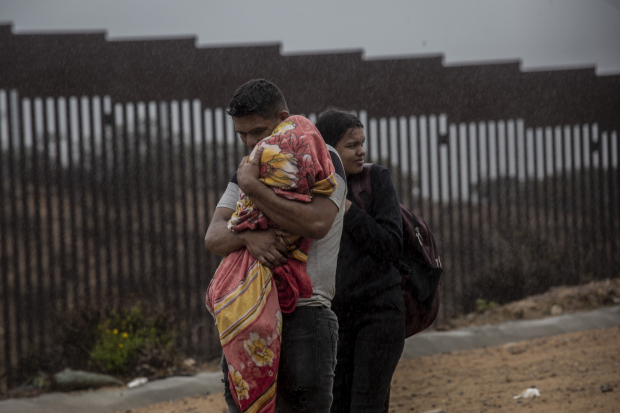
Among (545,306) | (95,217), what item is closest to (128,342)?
(95,217)

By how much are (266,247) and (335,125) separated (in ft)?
3.10

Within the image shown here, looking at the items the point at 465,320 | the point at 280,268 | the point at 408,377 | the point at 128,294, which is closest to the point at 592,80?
the point at 465,320

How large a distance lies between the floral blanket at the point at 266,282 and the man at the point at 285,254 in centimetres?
3

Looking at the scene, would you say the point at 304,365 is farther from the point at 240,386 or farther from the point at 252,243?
the point at 252,243

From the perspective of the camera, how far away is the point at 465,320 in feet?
23.2

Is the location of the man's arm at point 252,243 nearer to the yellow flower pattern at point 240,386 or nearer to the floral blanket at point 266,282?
the floral blanket at point 266,282

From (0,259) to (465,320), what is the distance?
18.1 feet

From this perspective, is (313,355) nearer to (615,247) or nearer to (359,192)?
(359,192)

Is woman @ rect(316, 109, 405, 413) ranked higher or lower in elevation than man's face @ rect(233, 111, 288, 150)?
lower

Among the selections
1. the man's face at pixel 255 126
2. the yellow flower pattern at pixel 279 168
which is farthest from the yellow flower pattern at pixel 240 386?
the man's face at pixel 255 126

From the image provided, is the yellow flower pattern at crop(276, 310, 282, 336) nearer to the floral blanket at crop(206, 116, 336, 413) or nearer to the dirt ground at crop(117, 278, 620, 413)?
the floral blanket at crop(206, 116, 336, 413)

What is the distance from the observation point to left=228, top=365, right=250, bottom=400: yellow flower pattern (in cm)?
152

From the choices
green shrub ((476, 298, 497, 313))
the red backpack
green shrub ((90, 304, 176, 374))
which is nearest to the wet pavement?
green shrub ((90, 304, 176, 374))

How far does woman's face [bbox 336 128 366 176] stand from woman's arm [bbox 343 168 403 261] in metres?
0.17
